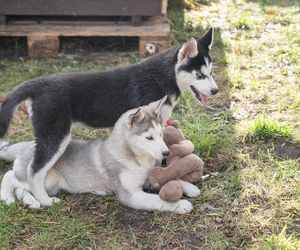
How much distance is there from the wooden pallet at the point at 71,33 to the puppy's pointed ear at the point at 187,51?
2.62m

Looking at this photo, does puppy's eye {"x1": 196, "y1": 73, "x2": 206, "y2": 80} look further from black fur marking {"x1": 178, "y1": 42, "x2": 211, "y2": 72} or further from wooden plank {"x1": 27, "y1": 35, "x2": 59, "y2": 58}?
wooden plank {"x1": 27, "y1": 35, "x2": 59, "y2": 58}

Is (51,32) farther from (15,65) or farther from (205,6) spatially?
(205,6)

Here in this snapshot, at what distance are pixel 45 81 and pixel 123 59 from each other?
294 cm

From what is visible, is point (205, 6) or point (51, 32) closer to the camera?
point (51, 32)

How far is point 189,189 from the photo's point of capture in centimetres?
429

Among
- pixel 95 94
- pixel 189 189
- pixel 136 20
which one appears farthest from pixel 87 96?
pixel 136 20

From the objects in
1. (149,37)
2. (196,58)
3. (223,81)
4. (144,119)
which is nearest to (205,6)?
(149,37)

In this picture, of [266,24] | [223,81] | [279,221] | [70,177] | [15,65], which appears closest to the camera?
[279,221]

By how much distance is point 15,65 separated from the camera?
7.00m

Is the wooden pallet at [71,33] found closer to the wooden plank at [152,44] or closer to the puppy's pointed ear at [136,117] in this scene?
the wooden plank at [152,44]

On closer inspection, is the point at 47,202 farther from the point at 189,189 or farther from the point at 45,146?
the point at 189,189

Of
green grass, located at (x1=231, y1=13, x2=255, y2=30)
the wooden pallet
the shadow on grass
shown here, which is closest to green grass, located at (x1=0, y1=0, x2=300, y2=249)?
the wooden pallet

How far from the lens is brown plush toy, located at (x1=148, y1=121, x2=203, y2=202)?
403cm

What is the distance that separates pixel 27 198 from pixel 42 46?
349cm
